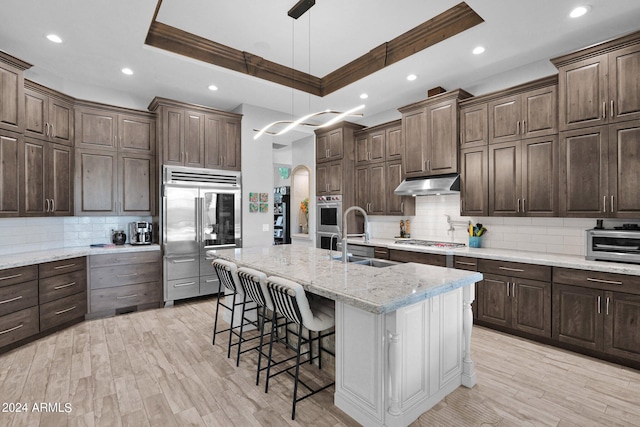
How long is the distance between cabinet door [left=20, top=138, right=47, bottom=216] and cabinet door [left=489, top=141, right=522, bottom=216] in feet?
17.6

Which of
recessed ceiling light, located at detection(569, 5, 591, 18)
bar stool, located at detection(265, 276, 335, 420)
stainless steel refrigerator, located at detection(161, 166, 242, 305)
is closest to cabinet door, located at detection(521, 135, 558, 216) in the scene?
recessed ceiling light, located at detection(569, 5, 591, 18)

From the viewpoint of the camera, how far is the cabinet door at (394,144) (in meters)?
5.04

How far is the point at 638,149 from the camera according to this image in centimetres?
285

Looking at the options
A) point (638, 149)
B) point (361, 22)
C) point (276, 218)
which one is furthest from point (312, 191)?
point (638, 149)

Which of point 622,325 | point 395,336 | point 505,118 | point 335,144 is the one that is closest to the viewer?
point 395,336

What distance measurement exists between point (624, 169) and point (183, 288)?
5365 millimetres

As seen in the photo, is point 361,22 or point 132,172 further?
point 132,172

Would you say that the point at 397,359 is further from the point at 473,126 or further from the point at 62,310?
the point at 62,310

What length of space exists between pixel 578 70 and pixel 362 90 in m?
2.51

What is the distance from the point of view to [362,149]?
562 centimetres

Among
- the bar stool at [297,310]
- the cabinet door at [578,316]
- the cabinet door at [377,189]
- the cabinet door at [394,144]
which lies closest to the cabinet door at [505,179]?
the cabinet door at [578,316]

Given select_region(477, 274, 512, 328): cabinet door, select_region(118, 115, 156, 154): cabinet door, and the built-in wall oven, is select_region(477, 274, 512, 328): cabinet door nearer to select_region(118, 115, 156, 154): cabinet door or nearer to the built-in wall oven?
the built-in wall oven

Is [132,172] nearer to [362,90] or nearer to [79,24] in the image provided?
[79,24]

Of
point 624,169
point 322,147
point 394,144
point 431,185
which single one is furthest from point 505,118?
point 322,147
